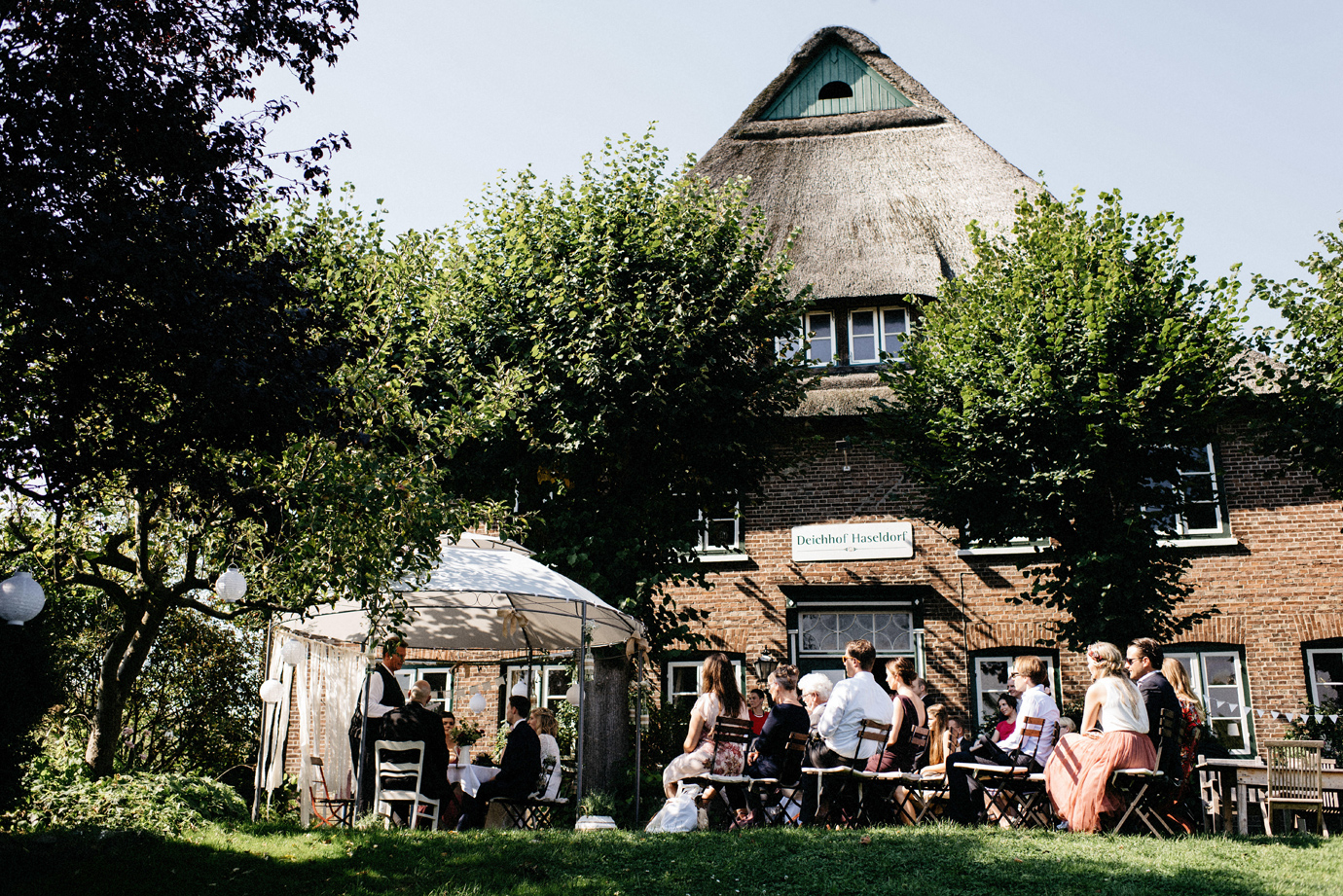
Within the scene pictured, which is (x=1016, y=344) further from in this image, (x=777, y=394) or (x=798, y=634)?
(x=798, y=634)

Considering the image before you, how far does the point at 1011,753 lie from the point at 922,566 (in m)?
7.72

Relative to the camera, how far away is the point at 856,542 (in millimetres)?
16938

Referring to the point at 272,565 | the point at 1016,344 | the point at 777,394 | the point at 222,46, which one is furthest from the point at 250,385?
the point at 1016,344

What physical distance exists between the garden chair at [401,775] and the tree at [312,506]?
134 cm

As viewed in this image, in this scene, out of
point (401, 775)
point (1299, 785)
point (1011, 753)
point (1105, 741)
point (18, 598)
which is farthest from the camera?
point (1299, 785)

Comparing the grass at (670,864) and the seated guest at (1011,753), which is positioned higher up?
the seated guest at (1011,753)

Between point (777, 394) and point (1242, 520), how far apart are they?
8.00m

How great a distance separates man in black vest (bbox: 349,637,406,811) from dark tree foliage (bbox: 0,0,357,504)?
3617mm

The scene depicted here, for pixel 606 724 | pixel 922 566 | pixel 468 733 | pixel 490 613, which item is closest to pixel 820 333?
pixel 922 566

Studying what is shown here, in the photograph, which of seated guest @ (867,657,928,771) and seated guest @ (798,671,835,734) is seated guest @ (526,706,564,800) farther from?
seated guest @ (867,657,928,771)

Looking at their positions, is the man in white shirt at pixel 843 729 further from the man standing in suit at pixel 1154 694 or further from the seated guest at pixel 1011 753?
the man standing in suit at pixel 1154 694

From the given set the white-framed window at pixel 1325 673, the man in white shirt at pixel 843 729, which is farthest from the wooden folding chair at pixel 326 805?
the white-framed window at pixel 1325 673

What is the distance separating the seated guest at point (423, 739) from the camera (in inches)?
376

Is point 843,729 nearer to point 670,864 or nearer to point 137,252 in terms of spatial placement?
point 670,864
